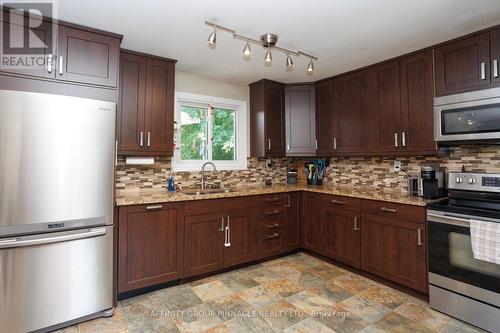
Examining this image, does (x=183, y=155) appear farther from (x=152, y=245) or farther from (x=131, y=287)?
(x=131, y=287)

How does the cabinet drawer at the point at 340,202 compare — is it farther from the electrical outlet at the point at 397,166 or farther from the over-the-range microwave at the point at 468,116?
the over-the-range microwave at the point at 468,116

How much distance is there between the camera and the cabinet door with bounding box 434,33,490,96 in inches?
87.0

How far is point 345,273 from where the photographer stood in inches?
116

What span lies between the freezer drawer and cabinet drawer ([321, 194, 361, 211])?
231 centimetres

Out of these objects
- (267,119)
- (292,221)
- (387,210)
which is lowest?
(292,221)

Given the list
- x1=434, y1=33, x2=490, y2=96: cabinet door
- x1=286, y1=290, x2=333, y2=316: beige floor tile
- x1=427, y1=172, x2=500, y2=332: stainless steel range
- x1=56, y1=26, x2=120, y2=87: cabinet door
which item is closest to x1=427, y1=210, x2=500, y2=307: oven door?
x1=427, y1=172, x2=500, y2=332: stainless steel range

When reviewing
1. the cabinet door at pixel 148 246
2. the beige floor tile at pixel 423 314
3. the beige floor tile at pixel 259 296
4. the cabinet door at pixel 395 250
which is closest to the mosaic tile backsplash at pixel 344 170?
the cabinet door at pixel 148 246

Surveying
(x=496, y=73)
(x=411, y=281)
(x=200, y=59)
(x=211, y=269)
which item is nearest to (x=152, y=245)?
(x=211, y=269)

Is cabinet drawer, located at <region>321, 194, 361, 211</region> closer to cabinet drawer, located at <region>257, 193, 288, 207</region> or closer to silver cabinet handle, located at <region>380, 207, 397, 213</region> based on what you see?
silver cabinet handle, located at <region>380, 207, 397, 213</region>

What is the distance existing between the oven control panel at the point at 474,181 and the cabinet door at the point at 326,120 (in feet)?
4.42

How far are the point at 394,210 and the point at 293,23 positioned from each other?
192 cm

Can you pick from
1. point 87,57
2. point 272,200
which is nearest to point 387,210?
point 272,200

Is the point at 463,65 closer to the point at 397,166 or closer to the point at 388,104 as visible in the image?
the point at 388,104

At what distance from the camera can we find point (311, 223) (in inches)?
134
